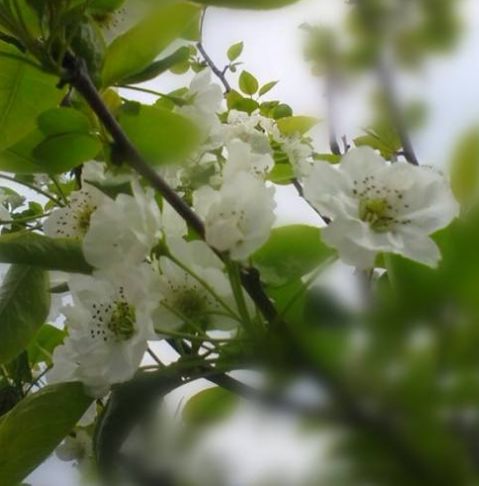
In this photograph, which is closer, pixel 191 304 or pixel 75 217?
pixel 191 304

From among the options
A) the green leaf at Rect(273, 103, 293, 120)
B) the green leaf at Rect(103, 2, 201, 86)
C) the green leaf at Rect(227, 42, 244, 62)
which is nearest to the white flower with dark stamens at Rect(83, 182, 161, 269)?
the green leaf at Rect(103, 2, 201, 86)

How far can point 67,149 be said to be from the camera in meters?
0.65

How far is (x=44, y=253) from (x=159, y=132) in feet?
0.35

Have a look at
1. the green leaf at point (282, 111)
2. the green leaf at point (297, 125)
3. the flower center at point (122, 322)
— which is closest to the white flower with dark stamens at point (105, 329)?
the flower center at point (122, 322)

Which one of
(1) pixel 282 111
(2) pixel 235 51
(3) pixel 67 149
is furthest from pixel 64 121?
(2) pixel 235 51

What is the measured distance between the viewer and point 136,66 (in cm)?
62

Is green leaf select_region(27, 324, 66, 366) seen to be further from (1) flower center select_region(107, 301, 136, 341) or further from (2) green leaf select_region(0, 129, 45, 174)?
(1) flower center select_region(107, 301, 136, 341)

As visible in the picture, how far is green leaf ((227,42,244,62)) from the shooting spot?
5.08 ft

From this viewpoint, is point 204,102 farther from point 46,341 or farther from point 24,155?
point 46,341

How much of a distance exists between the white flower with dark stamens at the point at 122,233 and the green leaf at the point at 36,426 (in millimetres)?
131

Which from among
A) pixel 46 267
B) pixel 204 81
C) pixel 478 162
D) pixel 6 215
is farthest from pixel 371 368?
pixel 6 215

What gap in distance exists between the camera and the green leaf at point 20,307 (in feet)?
2.32

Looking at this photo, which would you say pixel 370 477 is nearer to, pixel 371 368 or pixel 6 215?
pixel 371 368

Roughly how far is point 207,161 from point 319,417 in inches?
16.1
